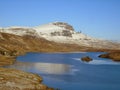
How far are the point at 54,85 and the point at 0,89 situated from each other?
44.6 feet

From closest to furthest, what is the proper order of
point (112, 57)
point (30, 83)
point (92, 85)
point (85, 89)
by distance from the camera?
point (30, 83)
point (85, 89)
point (92, 85)
point (112, 57)

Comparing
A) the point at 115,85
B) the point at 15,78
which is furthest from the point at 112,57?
the point at 15,78

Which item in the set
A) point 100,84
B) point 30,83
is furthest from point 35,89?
point 100,84

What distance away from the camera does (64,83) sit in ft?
176

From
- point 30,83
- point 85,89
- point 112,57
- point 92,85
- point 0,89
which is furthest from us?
point 112,57

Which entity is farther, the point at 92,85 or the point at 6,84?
the point at 92,85

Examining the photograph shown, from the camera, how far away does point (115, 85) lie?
53.6 m

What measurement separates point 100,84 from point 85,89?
728 centimetres

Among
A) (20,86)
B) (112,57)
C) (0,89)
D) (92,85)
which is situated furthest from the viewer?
(112,57)

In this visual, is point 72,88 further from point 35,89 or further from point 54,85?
point 35,89

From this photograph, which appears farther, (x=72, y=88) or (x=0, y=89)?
(x=72, y=88)

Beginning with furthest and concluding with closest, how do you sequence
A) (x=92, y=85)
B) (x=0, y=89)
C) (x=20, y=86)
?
(x=92, y=85), (x=20, y=86), (x=0, y=89)

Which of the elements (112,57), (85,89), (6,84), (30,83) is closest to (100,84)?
(85,89)

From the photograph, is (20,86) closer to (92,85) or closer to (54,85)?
(54,85)
